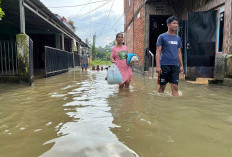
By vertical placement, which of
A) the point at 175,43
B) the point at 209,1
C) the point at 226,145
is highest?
the point at 209,1

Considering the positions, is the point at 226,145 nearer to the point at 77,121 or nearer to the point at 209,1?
the point at 77,121

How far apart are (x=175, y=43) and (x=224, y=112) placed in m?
1.74

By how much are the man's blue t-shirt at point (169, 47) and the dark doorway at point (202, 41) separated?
4.13 m

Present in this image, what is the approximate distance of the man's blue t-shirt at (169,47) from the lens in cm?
403

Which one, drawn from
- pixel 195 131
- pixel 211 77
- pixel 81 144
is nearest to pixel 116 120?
pixel 81 144

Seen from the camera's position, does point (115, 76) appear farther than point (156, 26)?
No

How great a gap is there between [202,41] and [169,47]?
4.33 m

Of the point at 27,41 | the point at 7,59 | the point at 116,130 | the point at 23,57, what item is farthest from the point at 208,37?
the point at 7,59

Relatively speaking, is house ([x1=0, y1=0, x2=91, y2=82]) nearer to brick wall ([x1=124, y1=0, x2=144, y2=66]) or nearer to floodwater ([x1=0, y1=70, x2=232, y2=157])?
floodwater ([x1=0, y1=70, x2=232, y2=157])

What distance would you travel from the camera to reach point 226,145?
72.9 inches

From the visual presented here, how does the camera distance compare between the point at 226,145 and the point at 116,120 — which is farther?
the point at 116,120

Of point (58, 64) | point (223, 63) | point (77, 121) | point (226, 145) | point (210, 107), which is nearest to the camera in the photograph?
point (226, 145)

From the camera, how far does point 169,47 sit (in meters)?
4.04

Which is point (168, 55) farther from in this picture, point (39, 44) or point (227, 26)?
point (39, 44)
